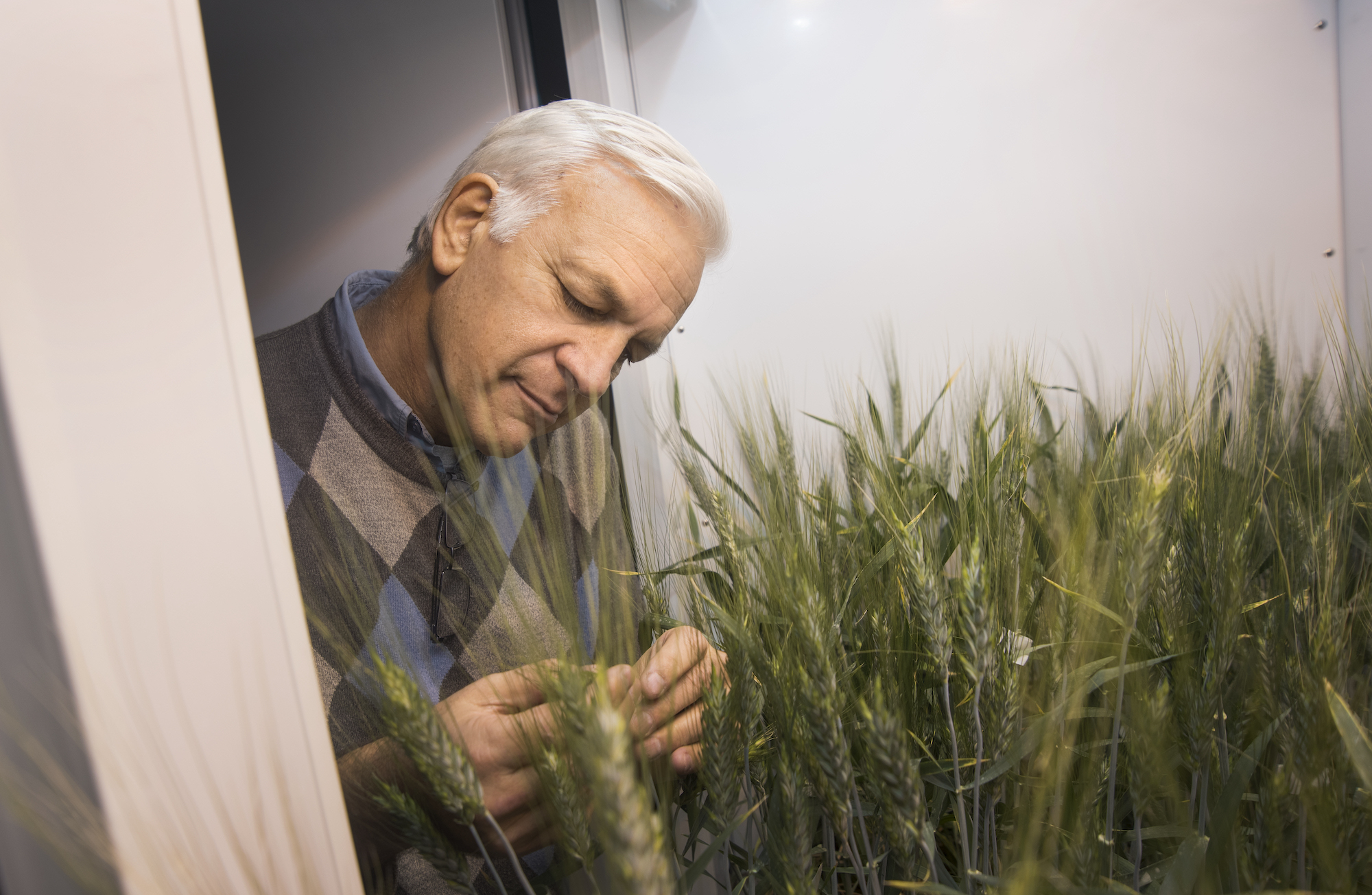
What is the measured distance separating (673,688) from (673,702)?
3cm

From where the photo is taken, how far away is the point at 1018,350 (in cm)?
118

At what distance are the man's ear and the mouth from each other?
0.65ft

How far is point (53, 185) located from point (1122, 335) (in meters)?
1.38

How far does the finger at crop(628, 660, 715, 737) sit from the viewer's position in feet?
1.16

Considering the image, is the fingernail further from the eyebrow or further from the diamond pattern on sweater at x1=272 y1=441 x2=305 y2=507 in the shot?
the diamond pattern on sweater at x1=272 y1=441 x2=305 y2=507

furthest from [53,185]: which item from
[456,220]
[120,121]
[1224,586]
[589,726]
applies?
[456,220]

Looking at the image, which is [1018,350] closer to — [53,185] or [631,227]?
A: [631,227]

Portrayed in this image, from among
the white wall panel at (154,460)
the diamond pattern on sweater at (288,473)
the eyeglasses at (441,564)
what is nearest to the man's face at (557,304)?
the eyeglasses at (441,564)

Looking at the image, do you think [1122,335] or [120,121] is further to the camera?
[1122,335]

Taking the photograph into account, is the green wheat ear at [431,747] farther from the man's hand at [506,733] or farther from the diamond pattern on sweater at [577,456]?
the diamond pattern on sweater at [577,456]

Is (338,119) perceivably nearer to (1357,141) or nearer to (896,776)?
(896,776)

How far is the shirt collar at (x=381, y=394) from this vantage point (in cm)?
91

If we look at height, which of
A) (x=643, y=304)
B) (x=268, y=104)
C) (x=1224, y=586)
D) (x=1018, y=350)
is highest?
(x=268, y=104)

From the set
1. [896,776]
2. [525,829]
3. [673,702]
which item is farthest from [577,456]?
[896,776]
